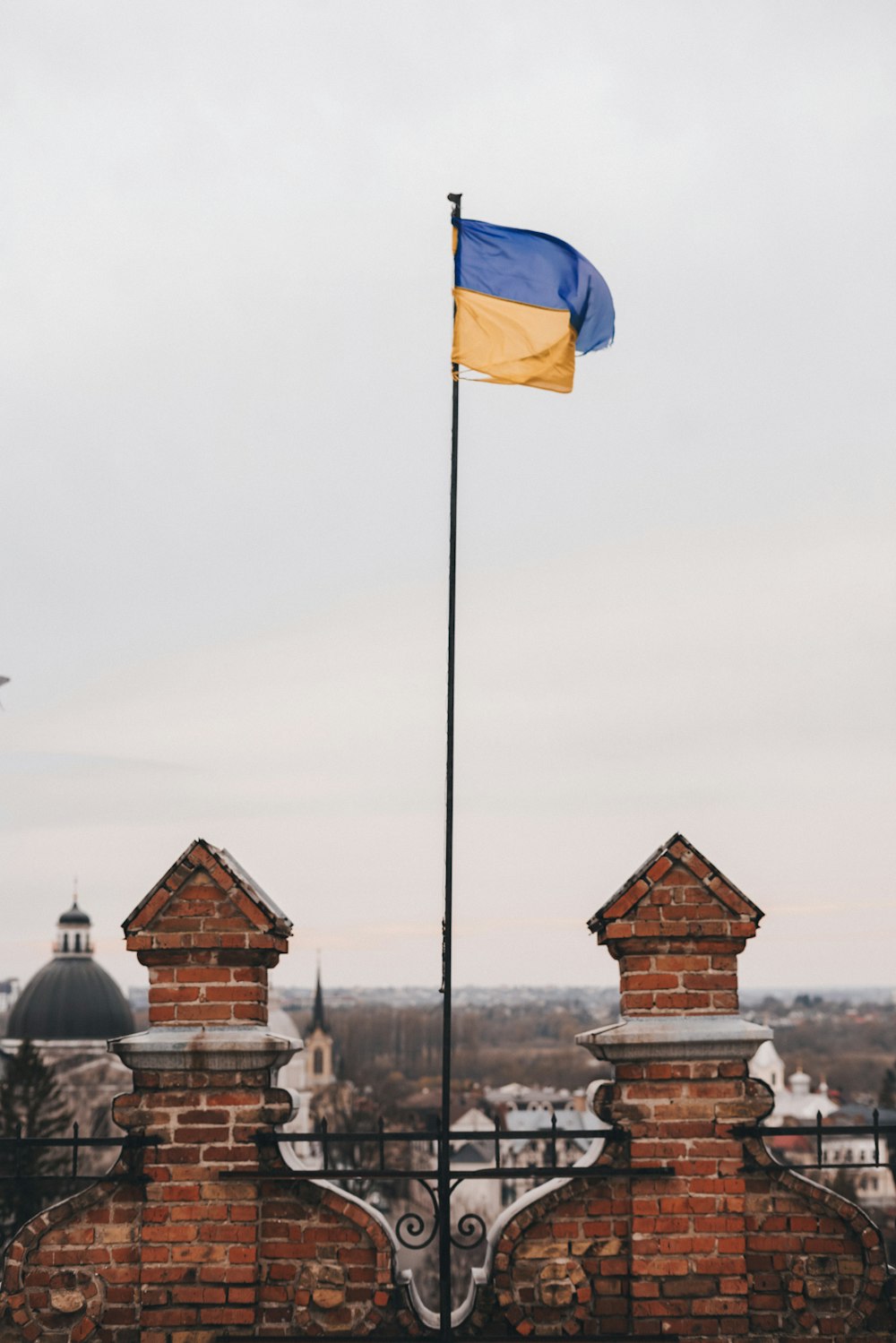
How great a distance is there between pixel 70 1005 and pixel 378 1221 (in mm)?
103802

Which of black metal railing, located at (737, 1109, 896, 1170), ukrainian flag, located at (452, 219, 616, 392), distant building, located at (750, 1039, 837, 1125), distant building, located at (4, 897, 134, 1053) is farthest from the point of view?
distant building, located at (750, 1039, 837, 1125)

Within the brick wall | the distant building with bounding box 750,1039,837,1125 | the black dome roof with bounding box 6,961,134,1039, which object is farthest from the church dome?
the brick wall

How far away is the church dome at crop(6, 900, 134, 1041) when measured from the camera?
340 ft

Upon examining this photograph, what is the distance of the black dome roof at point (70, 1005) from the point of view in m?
104

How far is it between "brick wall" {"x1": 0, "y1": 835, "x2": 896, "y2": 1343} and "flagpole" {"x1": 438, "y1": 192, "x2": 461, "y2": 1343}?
29 cm

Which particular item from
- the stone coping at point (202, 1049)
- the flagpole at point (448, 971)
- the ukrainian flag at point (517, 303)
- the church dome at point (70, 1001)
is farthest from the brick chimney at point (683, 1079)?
the church dome at point (70, 1001)

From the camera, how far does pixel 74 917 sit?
11144 centimetres

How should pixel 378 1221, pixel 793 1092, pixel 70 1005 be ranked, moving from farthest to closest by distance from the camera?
pixel 793 1092
pixel 70 1005
pixel 378 1221

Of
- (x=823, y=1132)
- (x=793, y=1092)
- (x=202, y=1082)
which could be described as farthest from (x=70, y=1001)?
(x=823, y=1132)

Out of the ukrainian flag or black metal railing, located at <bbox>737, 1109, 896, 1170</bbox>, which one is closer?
black metal railing, located at <bbox>737, 1109, 896, 1170</bbox>

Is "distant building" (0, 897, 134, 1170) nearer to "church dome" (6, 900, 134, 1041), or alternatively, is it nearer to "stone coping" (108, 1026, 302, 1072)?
"church dome" (6, 900, 134, 1041)

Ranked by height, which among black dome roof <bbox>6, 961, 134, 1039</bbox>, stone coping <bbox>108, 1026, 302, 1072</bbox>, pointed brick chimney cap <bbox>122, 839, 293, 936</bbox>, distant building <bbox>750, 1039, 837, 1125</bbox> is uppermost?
black dome roof <bbox>6, 961, 134, 1039</bbox>

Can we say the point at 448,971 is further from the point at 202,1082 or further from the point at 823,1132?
the point at 823,1132

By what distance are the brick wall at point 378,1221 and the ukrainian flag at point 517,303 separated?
119 inches
